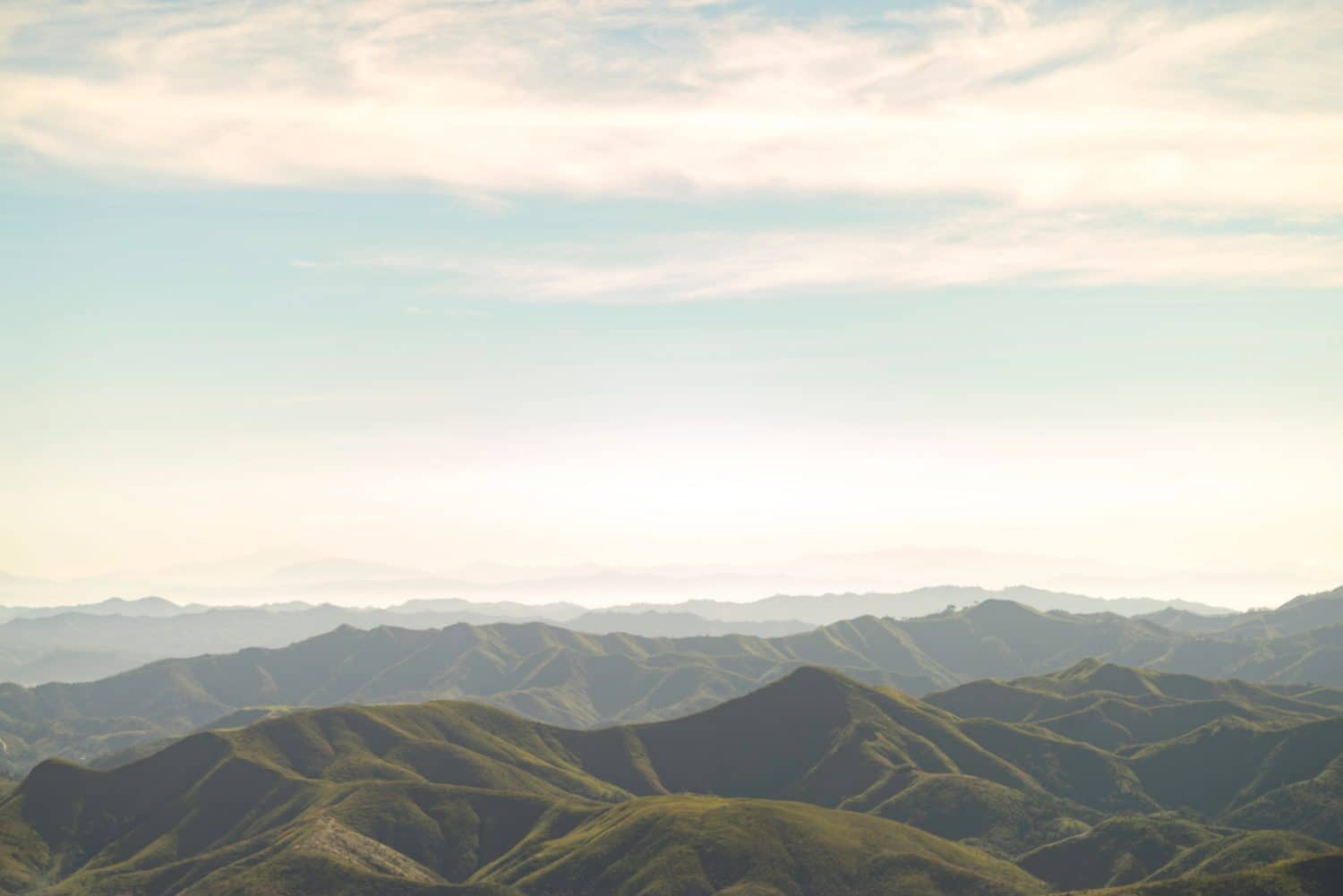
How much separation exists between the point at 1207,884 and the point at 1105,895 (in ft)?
58.3

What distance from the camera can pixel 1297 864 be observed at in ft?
641

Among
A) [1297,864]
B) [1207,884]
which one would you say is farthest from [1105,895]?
[1297,864]

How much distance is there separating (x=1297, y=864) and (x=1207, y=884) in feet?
54.6

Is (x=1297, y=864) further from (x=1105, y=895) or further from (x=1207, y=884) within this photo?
(x=1105, y=895)

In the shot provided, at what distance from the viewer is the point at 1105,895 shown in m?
199

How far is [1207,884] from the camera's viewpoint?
195250 mm

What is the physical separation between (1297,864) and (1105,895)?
112 feet
